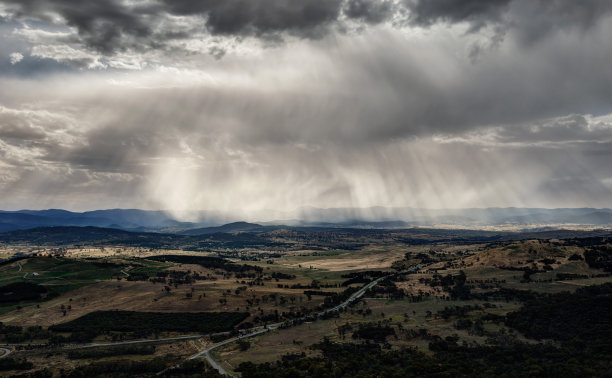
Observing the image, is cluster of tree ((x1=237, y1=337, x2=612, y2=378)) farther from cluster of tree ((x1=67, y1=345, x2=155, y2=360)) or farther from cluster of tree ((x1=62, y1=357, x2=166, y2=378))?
cluster of tree ((x1=67, y1=345, x2=155, y2=360))

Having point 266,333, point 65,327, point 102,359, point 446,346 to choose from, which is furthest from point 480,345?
point 65,327

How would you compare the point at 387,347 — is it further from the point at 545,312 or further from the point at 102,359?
the point at 102,359

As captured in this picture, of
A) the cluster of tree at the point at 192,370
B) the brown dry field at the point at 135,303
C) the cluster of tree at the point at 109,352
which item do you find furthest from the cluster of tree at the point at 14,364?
the brown dry field at the point at 135,303

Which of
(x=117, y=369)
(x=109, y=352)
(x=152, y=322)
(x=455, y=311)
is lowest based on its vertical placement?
(x=152, y=322)

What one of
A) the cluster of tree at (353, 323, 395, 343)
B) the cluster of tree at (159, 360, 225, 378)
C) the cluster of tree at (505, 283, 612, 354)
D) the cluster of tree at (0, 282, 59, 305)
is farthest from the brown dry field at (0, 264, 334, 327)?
the cluster of tree at (505, 283, 612, 354)

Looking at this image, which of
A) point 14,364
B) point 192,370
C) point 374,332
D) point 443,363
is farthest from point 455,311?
point 14,364

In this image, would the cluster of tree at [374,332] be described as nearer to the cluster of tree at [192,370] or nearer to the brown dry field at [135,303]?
the cluster of tree at [192,370]

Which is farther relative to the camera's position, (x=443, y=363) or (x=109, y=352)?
(x=109, y=352)

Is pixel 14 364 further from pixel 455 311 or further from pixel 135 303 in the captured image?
pixel 455 311

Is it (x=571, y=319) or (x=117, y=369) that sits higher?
(x=571, y=319)
